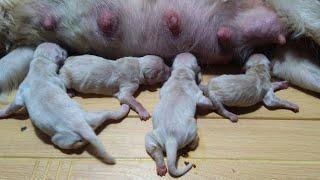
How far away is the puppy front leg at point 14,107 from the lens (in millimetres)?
1626

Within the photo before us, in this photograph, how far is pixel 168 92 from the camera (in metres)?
1.60

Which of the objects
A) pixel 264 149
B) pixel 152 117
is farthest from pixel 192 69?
pixel 264 149

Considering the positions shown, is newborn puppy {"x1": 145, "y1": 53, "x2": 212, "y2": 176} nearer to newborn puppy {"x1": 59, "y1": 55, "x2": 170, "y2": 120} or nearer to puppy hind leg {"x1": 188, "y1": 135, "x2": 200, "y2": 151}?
puppy hind leg {"x1": 188, "y1": 135, "x2": 200, "y2": 151}

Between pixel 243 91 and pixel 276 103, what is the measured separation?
0.15 metres

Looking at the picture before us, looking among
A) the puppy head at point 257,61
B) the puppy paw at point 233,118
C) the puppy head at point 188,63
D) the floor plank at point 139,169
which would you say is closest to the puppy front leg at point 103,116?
the floor plank at point 139,169

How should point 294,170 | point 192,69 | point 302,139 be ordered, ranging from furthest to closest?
point 192,69
point 302,139
point 294,170

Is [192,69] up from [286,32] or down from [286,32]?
down

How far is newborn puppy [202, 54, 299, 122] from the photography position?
1.63 m

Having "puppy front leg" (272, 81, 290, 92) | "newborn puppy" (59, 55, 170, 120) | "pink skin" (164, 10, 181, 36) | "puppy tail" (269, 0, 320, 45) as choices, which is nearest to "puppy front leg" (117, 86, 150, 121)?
"newborn puppy" (59, 55, 170, 120)

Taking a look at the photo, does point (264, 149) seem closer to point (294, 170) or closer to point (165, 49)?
point (294, 170)

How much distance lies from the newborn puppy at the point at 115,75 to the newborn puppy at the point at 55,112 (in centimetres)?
4

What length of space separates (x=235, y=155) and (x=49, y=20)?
833mm

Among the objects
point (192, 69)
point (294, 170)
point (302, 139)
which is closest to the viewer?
point (294, 170)

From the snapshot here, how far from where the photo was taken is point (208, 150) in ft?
5.06
